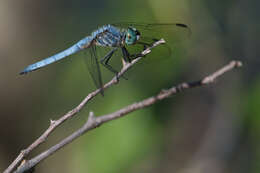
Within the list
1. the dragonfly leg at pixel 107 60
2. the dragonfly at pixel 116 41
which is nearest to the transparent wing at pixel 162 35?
the dragonfly at pixel 116 41

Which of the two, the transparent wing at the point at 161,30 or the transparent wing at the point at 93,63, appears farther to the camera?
the transparent wing at the point at 161,30

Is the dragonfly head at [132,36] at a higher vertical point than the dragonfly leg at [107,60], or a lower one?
higher

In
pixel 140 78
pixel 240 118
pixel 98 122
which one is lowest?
pixel 240 118

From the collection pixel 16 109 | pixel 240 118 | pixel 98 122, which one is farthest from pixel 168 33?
pixel 16 109

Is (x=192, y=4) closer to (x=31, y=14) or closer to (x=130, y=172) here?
(x=130, y=172)

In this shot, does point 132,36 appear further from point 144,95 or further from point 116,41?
point 144,95

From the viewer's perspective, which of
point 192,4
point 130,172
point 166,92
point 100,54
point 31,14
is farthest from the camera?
point 31,14

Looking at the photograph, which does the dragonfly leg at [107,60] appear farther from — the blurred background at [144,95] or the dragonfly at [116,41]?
the blurred background at [144,95]

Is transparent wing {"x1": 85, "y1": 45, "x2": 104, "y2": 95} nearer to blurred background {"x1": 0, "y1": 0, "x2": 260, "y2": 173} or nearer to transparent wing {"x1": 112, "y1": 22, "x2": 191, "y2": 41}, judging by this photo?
blurred background {"x1": 0, "y1": 0, "x2": 260, "y2": 173}
